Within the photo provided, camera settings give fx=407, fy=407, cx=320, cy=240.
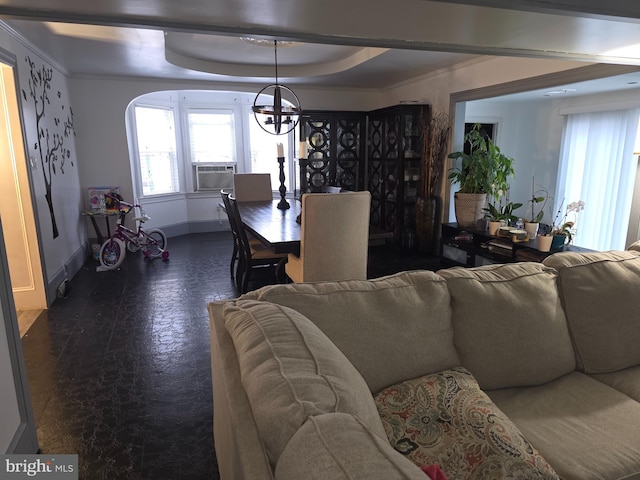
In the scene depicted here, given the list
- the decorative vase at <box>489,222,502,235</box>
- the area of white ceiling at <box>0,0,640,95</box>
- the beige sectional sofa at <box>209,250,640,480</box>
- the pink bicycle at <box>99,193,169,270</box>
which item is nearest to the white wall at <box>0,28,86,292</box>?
the pink bicycle at <box>99,193,169,270</box>

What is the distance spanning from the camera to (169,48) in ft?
14.8

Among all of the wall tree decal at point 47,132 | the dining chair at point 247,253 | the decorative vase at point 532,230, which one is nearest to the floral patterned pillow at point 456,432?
the dining chair at point 247,253

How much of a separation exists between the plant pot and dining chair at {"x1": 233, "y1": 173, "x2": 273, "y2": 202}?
2426 millimetres

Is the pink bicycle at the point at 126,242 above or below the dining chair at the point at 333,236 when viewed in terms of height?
below

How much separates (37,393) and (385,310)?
2164mm

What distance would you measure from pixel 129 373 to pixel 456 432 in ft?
7.03

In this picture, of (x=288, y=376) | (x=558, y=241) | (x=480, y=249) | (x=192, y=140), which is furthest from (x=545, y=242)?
(x=192, y=140)

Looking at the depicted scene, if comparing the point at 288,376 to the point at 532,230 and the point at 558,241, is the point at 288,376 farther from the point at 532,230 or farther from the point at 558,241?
the point at 532,230

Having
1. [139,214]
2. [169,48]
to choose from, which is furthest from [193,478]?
[139,214]

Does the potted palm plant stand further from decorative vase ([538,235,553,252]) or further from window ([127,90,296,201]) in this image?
window ([127,90,296,201])

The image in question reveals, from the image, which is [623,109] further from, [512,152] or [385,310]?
[385,310]

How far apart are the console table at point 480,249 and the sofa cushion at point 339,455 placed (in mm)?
3269

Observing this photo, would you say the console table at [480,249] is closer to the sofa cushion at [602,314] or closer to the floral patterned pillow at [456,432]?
the sofa cushion at [602,314]

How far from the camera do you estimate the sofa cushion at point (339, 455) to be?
2.11 feet
